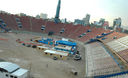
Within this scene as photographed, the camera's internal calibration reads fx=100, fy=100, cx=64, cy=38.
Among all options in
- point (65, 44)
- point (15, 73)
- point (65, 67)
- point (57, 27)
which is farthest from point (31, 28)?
point (15, 73)

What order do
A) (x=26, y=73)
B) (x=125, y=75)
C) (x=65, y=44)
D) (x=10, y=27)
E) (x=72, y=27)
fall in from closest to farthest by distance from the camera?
(x=125, y=75), (x=26, y=73), (x=65, y=44), (x=10, y=27), (x=72, y=27)

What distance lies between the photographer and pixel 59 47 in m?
36.9

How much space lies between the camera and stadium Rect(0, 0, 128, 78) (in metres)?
20.4

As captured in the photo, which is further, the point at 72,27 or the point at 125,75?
the point at 72,27

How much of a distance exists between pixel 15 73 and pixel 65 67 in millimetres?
11262

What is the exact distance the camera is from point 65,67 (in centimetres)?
2336

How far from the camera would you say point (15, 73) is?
1534 cm

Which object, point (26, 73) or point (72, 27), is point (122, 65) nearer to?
point (26, 73)

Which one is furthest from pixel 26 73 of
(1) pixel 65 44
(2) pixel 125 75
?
(1) pixel 65 44

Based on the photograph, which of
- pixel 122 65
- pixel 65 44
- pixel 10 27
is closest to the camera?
pixel 122 65

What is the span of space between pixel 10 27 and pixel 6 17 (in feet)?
31.6

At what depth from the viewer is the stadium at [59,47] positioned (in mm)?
20359

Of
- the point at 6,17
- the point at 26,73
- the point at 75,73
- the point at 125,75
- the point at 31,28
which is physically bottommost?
the point at 75,73

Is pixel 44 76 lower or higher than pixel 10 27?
lower
